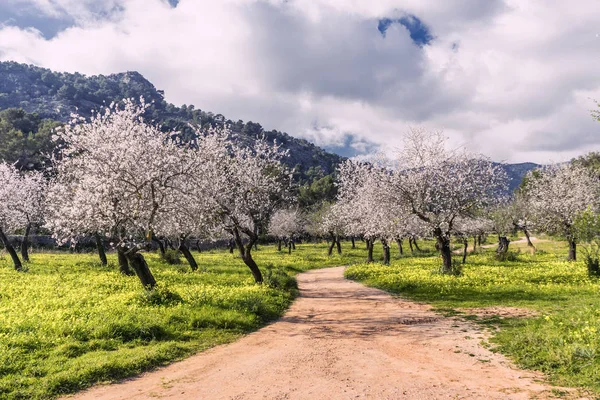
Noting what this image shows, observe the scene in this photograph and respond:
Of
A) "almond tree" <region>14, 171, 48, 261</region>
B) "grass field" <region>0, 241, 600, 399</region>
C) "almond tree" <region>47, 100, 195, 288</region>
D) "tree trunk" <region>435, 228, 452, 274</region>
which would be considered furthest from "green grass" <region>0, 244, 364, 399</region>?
"almond tree" <region>14, 171, 48, 261</region>

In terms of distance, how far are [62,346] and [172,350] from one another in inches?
130

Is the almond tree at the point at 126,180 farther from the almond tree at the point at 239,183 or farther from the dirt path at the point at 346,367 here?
the dirt path at the point at 346,367

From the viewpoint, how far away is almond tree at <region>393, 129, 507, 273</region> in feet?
102

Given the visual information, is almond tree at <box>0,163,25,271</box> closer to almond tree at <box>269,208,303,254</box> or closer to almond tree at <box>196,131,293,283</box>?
almond tree at <box>196,131,293,283</box>

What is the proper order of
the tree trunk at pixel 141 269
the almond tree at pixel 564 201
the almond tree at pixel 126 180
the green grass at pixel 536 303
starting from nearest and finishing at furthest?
the green grass at pixel 536 303 → the almond tree at pixel 126 180 → the tree trunk at pixel 141 269 → the almond tree at pixel 564 201

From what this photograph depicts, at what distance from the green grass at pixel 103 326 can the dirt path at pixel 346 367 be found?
85 centimetres

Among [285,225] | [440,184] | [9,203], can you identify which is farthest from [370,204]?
[9,203]

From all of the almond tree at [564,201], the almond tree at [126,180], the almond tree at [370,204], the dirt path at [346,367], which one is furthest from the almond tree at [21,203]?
the almond tree at [564,201]

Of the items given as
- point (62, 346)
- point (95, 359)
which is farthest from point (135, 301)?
point (95, 359)

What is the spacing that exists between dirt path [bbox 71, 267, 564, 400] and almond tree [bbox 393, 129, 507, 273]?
15532 mm

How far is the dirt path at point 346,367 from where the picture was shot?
8727 mm

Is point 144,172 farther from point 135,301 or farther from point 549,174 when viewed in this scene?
point 549,174

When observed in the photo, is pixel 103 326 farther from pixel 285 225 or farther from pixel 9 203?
pixel 285 225

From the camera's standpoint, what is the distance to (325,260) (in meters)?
50.4
